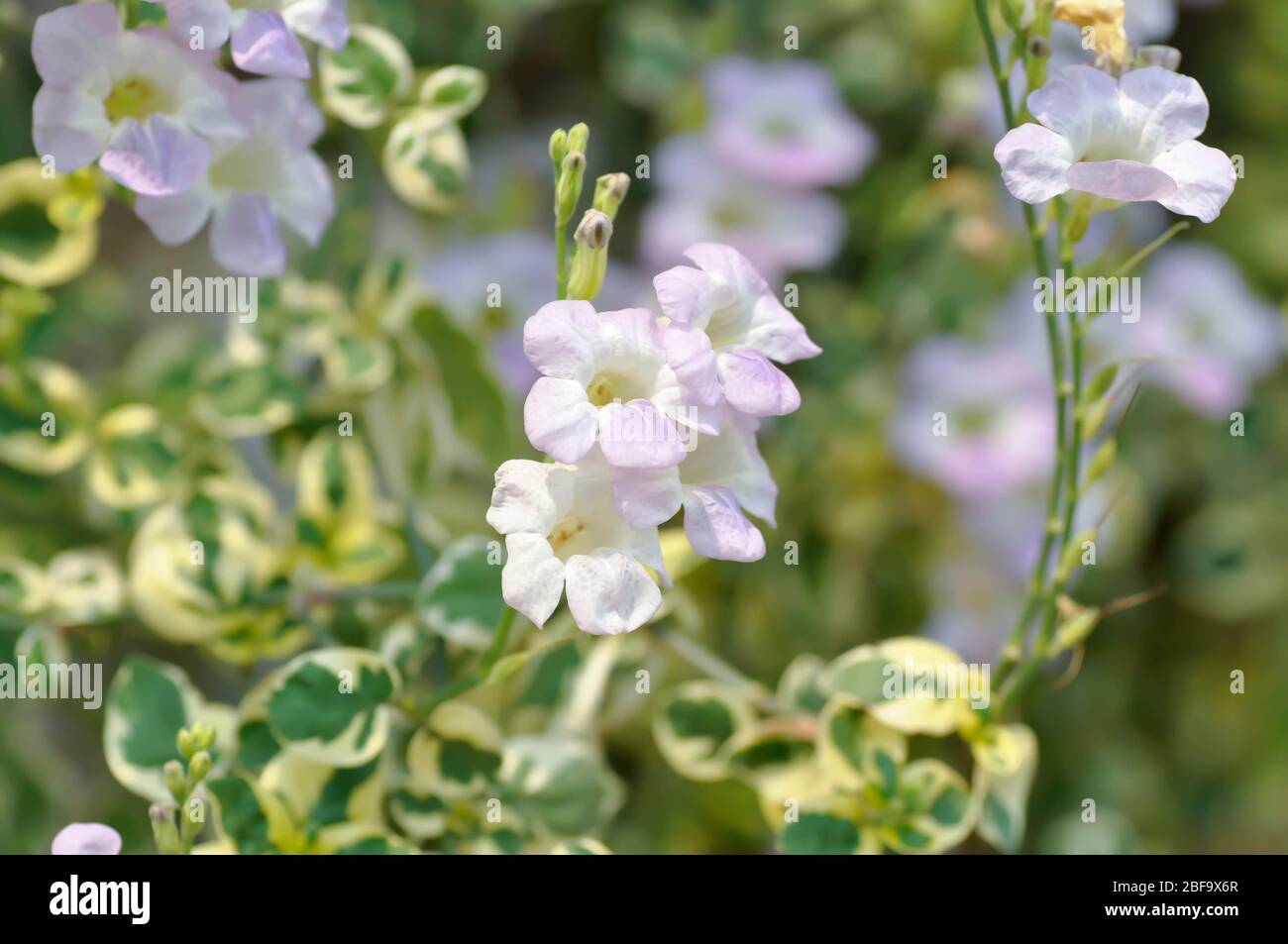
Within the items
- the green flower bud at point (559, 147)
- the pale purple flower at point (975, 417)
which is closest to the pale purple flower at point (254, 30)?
the green flower bud at point (559, 147)

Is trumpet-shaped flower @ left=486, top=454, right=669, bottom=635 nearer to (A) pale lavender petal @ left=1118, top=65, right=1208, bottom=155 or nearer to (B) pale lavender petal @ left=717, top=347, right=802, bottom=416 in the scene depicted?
(B) pale lavender petal @ left=717, top=347, right=802, bottom=416

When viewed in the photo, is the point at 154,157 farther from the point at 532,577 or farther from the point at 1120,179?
the point at 1120,179

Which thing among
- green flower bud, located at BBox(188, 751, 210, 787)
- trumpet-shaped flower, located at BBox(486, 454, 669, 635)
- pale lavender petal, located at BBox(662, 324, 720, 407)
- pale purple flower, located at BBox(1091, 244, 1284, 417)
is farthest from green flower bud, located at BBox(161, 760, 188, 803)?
pale purple flower, located at BBox(1091, 244, 1284, 417)

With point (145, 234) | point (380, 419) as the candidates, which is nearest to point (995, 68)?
point (380, 419)

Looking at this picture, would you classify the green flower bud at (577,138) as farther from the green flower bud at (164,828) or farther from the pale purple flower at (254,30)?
the green flower bud at (164,828)

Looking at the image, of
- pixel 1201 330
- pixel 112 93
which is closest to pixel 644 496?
pixel 112 93

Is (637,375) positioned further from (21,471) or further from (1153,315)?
(1153,315)
